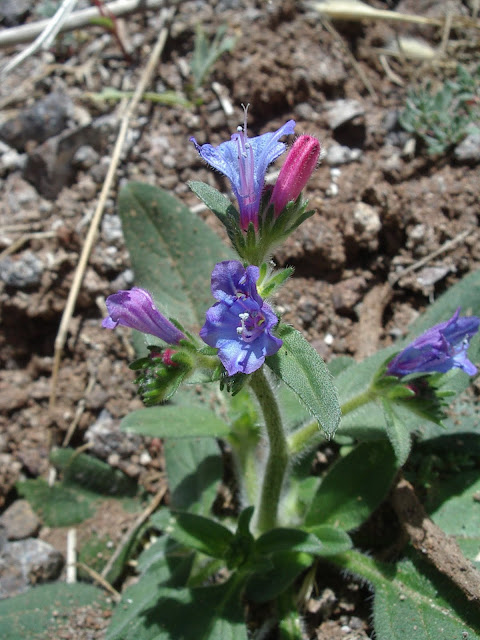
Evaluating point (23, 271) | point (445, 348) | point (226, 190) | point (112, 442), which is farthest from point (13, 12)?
point (445, 348)

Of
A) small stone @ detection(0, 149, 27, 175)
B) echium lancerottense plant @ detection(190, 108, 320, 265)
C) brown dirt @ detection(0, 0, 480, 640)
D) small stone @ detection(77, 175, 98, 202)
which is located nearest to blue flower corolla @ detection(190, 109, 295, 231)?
echium lancerottense plant @ detection(190, 108, 320, 265)

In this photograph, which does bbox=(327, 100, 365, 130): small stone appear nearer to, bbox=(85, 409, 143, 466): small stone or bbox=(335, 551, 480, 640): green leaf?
bbox=(85, 409, 143, 466): small stone

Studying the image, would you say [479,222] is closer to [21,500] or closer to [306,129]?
[306,129]

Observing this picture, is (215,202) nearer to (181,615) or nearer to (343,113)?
(181,615)

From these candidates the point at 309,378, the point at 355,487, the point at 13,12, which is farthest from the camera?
the point at 13,12

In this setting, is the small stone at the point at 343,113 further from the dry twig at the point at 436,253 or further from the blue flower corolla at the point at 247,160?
the blue flower corolla at the point at 247,160

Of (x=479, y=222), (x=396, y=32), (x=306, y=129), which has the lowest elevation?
(x=479, y=222)

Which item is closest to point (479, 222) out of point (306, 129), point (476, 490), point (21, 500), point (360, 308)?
point (360, 308)

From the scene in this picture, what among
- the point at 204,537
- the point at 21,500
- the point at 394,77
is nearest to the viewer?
the point at 204,537
